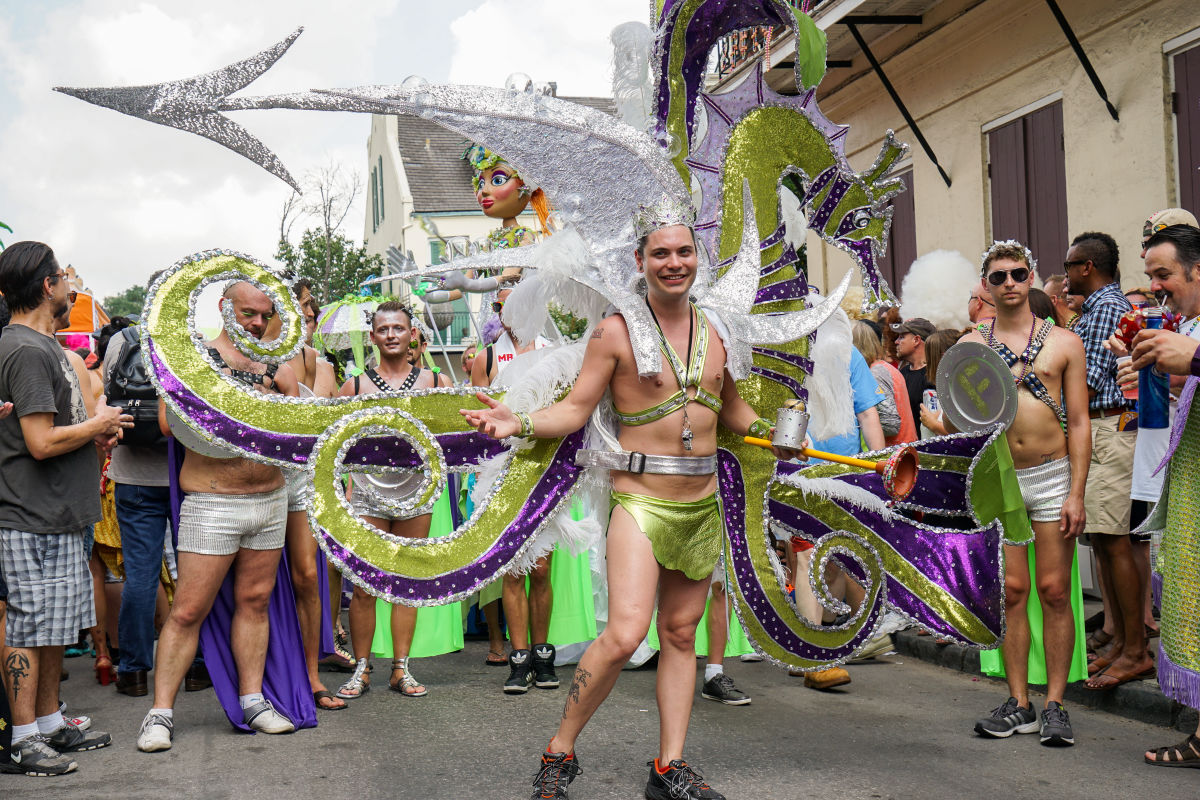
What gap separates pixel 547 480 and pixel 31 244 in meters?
2.43

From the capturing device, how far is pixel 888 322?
28.6ft

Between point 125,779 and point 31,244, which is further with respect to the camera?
point 31,244

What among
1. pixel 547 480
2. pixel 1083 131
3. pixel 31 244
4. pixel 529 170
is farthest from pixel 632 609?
pixel 1083 131

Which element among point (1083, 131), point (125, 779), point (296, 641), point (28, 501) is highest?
point (1083, 131)

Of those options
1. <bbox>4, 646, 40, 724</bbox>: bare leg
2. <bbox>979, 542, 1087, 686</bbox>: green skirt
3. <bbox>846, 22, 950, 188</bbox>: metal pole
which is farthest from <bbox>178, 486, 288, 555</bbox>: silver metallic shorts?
<bbox>846, 22, 950, 188</bbox>: metal pole

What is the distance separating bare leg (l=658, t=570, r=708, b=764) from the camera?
13.7 ft

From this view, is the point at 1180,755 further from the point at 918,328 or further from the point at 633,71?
the point at 918,328

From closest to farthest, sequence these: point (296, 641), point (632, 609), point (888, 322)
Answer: point (632, 609), point (296, 641), point (888, 322)

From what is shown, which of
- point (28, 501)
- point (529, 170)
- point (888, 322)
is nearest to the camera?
point (529, 170)

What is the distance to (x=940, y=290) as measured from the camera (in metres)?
9.53

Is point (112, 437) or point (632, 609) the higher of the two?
point (112, 437)

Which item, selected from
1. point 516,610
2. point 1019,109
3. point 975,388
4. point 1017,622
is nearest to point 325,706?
point 516,610

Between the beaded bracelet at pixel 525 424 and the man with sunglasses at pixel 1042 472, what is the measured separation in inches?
79.9

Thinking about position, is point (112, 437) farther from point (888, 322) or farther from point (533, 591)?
point (888, 322)
